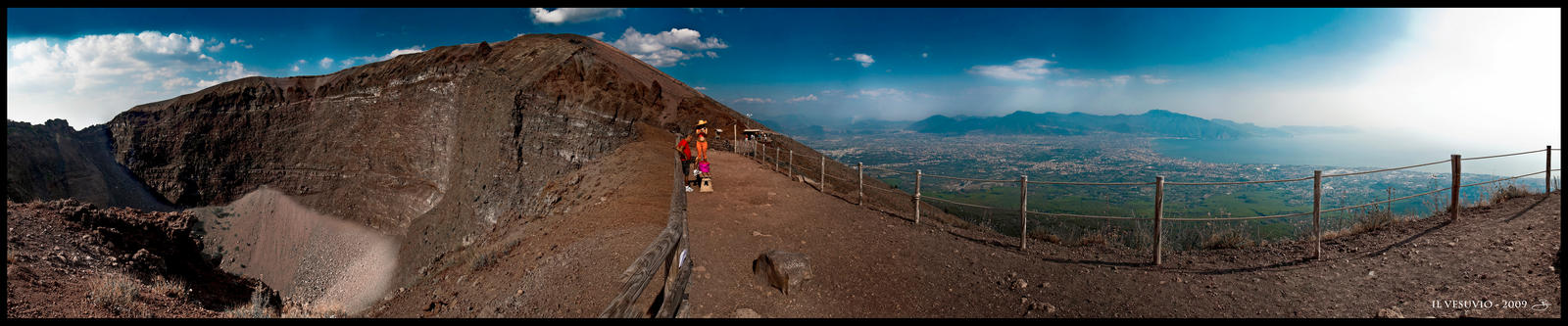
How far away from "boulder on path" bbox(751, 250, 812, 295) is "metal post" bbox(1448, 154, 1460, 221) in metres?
9.49

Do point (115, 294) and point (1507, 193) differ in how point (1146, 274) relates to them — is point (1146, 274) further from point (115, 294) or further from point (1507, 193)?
point (115, 294)

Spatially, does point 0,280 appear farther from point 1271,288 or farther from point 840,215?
point 1271,288

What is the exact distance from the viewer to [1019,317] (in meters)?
5.07

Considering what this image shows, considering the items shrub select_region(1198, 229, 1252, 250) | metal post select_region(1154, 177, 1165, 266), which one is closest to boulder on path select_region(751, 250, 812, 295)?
metal post select_region(1154, 177, 1165, 266)

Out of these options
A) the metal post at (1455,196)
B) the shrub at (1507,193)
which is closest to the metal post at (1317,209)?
the metal post at (1455,196)

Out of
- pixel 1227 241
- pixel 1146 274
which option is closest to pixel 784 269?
pixel 1146 274

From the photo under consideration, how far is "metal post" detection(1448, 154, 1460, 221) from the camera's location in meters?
7.36

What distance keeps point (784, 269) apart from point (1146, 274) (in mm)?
4316

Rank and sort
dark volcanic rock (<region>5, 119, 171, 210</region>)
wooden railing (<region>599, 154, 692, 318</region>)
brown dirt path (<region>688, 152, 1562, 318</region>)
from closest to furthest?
wooden railing (<region>599, 154, 692, 318</region>)
brown dirt path (<region>688, 152, 1562, 318</region>)
dark volcanic rock (<region>5, 119, 171, 210</region>)

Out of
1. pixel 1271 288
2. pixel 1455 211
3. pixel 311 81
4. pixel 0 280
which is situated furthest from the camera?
pixel 311 81

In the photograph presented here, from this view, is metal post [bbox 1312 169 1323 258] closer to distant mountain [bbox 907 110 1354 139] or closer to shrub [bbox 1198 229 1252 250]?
shrub [bbox 1198 229 1252 250]
